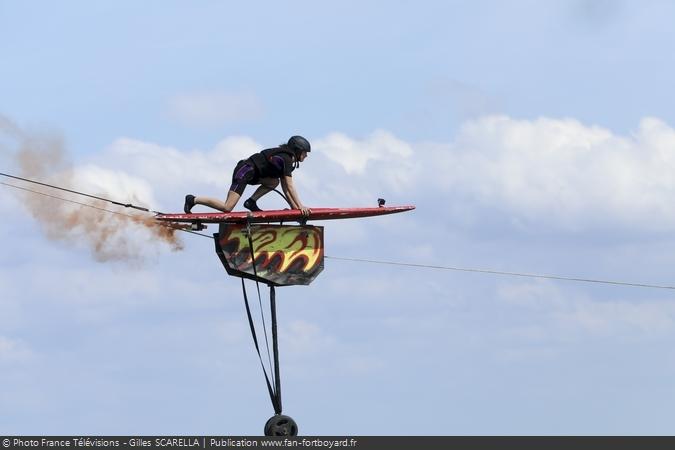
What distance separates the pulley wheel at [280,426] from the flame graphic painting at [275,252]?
333cm

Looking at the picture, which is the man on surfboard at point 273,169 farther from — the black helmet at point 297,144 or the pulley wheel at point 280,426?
the pulley wheel at point 280,426

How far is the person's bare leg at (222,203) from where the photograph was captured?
46.4 m

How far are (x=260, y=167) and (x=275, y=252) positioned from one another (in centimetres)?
206

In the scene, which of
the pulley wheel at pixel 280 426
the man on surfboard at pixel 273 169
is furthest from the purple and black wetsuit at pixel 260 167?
the pulley wheel at pixel 280 426

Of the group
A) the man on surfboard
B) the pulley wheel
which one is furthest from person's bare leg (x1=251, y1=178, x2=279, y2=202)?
the pulley wheel

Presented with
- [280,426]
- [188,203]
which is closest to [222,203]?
[188,203]

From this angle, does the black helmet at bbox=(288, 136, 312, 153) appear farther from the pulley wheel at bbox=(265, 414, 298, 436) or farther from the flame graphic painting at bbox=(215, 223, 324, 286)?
the pulley wheel at bbox=(265, 414, 298, 436)

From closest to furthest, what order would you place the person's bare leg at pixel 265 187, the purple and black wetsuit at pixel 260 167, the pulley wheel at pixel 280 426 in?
the pulley wheel at pixel 280 426 < the purple and black wetsuit at pixel 260 167 < the person's bare leg at pixel 265 187

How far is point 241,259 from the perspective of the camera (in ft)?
153

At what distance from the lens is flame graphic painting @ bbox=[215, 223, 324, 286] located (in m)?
46.5

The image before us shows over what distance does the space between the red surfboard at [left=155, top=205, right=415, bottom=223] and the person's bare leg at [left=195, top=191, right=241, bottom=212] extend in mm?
250
